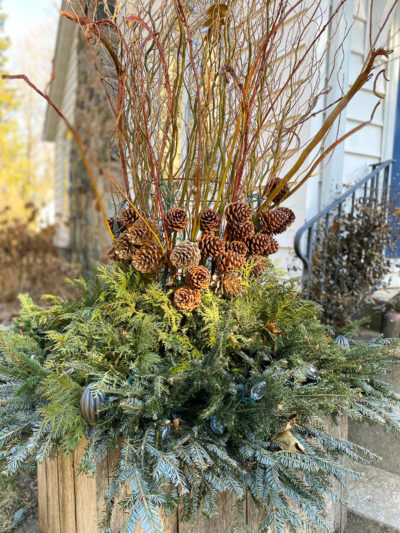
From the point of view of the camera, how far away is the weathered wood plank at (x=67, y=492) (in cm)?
110

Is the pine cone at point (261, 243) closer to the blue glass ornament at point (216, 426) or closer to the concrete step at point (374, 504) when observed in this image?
the blue glass ornament at point (216, 426)

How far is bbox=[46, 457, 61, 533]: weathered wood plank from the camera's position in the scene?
1.20 metres

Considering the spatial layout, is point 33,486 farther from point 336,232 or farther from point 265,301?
point 336,232

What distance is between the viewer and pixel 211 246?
1.15m

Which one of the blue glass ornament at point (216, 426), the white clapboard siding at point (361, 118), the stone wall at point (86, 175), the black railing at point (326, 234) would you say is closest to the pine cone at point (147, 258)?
the blue glass ornament at point (216, 426)

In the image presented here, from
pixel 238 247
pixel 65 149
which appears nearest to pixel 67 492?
pixel 238 247

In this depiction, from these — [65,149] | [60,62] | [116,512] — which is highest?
[60,62]

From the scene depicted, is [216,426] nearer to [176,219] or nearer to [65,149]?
[176,219]

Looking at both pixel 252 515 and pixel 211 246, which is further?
pixel 211 246

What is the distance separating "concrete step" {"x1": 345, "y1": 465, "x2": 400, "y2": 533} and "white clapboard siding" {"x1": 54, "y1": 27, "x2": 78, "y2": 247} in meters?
6.13

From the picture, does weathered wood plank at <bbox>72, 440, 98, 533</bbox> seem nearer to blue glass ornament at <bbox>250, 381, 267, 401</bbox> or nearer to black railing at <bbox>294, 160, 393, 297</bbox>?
blue glass ornament at <bbox>250, 381, 267, 401</bbox>

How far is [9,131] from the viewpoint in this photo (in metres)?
10.5

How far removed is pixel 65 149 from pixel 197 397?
320 inches

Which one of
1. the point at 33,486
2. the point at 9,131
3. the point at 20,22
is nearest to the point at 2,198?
the point at 9,131
